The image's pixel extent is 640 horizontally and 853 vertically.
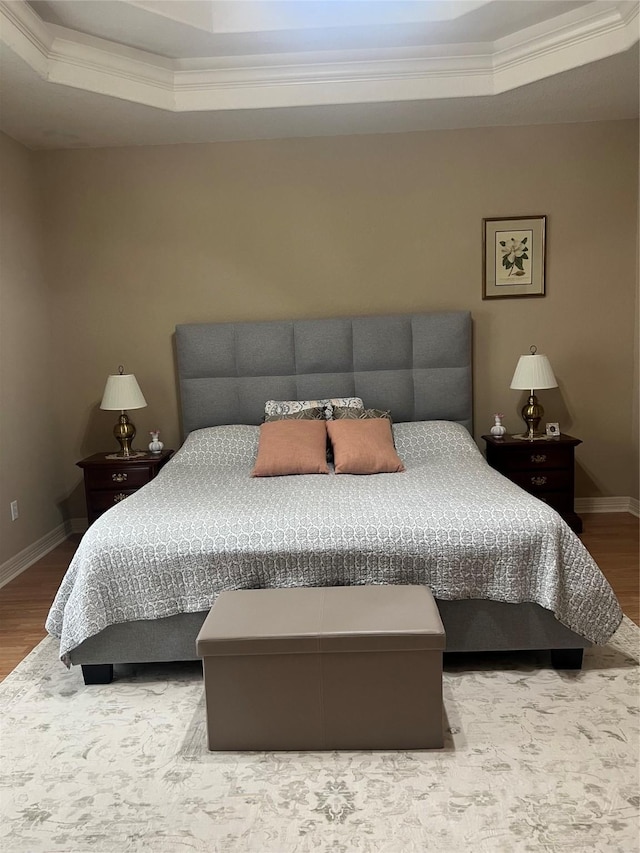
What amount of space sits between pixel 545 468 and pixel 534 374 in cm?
58

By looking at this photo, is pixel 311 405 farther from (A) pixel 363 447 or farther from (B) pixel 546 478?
(B) pixel 546 478

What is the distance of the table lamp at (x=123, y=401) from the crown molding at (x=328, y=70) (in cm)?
159

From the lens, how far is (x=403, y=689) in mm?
2188

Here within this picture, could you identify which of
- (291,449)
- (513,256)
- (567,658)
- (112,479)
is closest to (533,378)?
(513,256)

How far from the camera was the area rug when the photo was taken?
1845 millimetres

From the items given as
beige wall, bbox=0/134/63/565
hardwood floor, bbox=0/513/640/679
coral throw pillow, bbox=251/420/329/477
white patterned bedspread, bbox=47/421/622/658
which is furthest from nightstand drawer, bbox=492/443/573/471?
beige wall, bbox=0/134/63/565

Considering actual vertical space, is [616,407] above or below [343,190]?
below

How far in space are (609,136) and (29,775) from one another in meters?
4.64

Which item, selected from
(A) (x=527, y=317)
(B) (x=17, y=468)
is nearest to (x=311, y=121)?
(A) (x=527, y=317)

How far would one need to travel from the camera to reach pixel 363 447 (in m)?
3.68

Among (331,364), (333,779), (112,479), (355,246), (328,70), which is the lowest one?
(333,779)

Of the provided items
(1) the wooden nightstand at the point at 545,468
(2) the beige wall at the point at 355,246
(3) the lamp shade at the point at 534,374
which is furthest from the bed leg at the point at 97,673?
(3) the lamp shade at the point at 534,374

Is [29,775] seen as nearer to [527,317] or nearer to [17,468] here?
[17,468]

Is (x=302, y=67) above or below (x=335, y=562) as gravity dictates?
above
